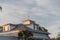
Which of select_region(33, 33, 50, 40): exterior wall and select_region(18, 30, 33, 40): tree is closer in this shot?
select_region(18, 30, 33, 40): tree

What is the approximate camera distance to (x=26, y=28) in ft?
181

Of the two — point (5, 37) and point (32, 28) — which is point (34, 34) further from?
point (5, 37)

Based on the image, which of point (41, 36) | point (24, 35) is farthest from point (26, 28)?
point (24, 35)

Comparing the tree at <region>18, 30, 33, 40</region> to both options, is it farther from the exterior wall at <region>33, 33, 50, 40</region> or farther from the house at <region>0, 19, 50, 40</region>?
the exterior wall at <region>33, 33, 50, 40</region>

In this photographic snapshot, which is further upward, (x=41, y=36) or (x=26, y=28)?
(x=26, y=28)

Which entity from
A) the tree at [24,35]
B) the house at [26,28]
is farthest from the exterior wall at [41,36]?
the tree at [24,35]

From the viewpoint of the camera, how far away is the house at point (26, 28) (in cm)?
5438

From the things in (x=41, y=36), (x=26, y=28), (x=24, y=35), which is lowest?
(x=41, y=36)

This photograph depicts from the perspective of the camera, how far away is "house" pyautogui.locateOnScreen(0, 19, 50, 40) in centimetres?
5438

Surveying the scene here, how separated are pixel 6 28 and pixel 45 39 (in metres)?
11.6

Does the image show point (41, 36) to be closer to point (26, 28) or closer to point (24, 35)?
point (26, 28)

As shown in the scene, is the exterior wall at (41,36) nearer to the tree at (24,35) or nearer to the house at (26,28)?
the house at (26,28)

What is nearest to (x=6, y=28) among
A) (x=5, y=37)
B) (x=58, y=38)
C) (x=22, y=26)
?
(x=22, y=26)

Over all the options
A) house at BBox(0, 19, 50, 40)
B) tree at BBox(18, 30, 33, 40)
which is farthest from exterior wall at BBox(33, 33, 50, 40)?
tree at BBox(18, 30, 33, 40)
